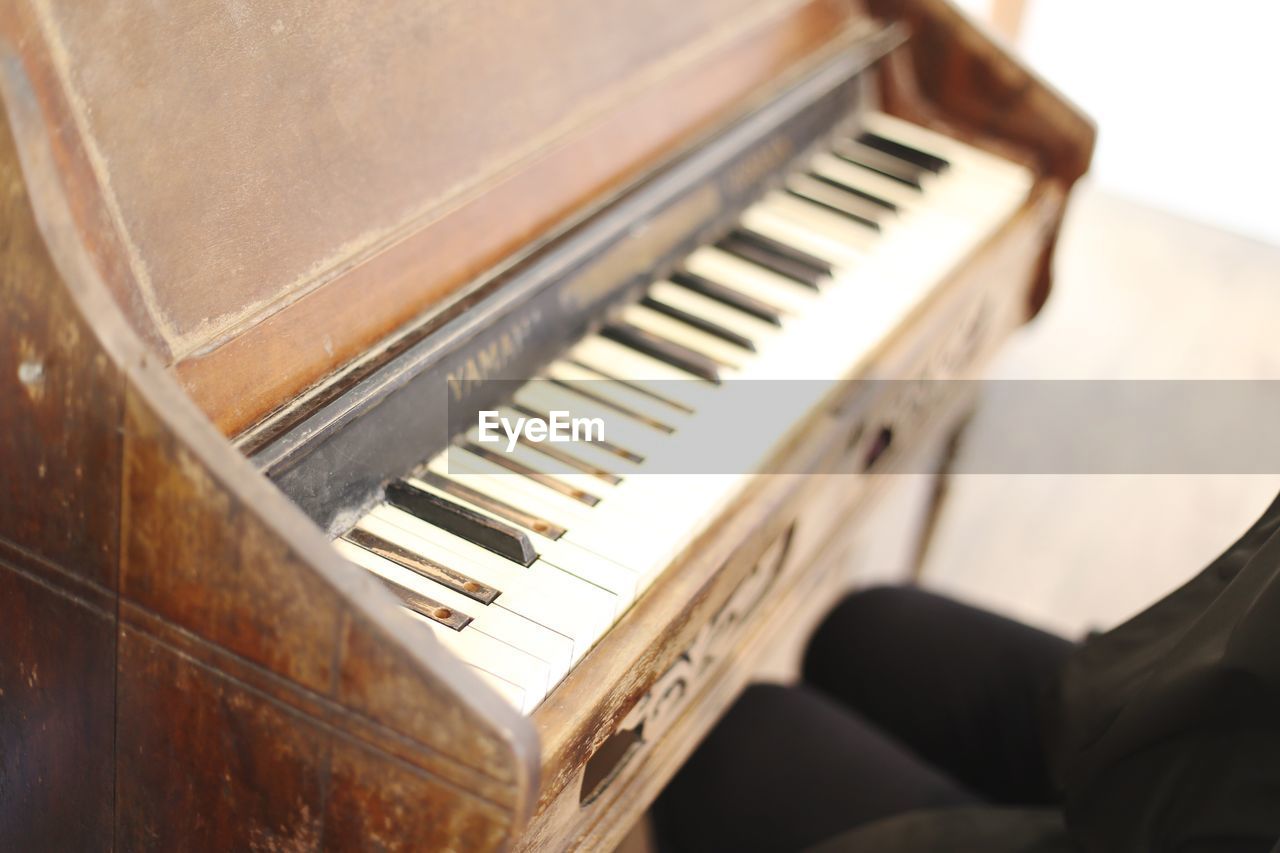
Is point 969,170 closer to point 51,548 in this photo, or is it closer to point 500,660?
point 500,660

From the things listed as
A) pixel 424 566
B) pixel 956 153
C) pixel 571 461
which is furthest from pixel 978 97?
pixel 424 566

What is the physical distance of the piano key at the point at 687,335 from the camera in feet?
4.68

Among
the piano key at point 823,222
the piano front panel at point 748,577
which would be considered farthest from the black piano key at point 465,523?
the piano key at point 823,222

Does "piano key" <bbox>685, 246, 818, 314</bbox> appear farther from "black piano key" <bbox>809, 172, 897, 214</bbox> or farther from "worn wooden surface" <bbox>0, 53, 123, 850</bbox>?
"worn wooden surface" <bbox>0, 53, 123, 850</bbox>

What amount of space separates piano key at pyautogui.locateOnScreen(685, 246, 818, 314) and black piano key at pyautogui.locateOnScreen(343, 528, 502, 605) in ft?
1.97

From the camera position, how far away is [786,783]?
1375 millimetres

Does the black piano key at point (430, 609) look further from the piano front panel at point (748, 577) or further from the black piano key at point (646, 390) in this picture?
the black piano key at point (646, 390)

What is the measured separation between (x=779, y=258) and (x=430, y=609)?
0.75 metres

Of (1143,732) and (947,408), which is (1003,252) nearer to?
(947,408)

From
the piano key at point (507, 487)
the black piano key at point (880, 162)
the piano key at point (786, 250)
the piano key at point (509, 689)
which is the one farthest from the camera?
the black piano key at point (880, 162)

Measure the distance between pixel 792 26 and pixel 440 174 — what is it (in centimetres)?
73

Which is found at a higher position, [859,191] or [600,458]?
[859,191]

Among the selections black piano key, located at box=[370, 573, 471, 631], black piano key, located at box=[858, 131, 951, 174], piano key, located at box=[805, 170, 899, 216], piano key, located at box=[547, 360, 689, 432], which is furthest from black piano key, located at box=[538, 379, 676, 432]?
black piano key, located at box=[858, 131, 951, 174]

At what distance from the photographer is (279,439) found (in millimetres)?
1041
